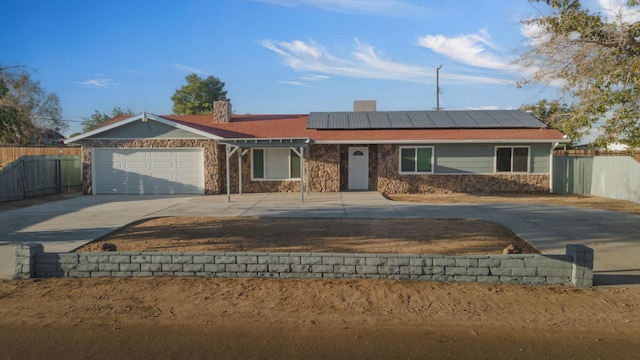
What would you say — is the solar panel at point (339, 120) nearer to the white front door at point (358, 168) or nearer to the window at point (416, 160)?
the white front door at point (358, 168)

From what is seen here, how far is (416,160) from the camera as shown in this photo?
19.7 m

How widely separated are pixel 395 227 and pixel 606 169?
12.5m

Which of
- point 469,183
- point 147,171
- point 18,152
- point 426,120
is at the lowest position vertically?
point 469,183

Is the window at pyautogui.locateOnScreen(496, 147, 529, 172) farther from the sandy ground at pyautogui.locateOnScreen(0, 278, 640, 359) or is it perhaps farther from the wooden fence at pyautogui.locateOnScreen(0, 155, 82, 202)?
the wooden fence at pyautogui.locateOnScreen(0, 155, 82, 202)

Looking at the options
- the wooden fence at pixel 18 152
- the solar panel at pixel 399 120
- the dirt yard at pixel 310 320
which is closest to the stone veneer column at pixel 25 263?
the dirt yard at pixel 310 320

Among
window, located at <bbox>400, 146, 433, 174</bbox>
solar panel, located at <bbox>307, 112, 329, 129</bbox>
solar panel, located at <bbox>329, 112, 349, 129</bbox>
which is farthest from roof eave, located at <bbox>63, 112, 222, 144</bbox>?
window, located at <bbox>400, 146, 433, 174</bbox>

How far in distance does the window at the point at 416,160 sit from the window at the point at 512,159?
305 centimetres

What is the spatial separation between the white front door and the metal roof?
141cm

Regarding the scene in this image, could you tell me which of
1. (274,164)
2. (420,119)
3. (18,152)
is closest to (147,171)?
(274,164)

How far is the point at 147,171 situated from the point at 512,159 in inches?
640

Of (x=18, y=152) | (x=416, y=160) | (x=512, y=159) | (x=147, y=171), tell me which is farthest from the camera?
(x=18, y=152)

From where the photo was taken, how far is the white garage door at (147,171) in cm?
1933

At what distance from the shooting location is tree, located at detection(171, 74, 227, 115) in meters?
45.8

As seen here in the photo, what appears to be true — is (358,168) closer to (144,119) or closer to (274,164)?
(274,164)
